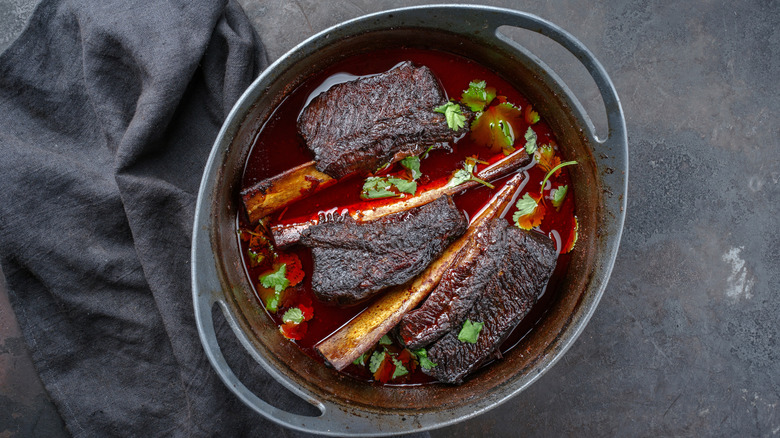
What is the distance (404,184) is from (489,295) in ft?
2.57

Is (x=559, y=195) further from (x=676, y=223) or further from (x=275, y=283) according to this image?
(x=275, y=283)

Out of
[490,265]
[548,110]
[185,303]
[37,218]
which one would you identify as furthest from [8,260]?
[548,110]

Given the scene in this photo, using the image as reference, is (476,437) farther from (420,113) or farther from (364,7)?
(364,7)

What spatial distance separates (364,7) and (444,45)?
58cm

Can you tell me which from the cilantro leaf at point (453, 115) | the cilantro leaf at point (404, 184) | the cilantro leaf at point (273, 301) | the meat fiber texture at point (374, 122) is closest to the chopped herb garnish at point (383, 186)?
the cilantro leaf at point (404, 184)

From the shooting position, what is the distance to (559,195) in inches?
117

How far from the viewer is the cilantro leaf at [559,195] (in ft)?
9.77

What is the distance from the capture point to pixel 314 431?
8.32ft

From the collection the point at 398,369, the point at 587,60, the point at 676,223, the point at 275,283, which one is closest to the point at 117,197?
the point at 275,283

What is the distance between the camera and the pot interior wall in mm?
2748

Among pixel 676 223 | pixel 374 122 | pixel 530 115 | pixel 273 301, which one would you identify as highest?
pixel 374 122

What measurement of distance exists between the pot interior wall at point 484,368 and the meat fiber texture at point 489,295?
0.61 ft

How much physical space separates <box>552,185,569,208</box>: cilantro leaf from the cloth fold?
1861mm

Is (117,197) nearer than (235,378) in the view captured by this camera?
No
